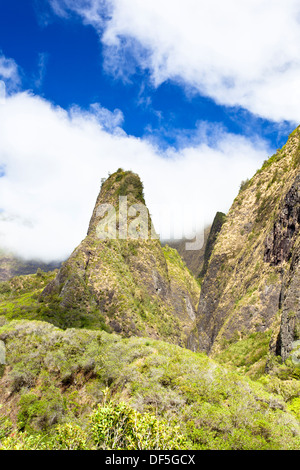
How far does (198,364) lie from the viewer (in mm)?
18922

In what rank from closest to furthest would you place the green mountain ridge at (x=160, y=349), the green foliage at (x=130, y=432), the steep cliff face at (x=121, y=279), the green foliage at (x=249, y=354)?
the green foliage at (x=130, y=432) → the green mountain ridge at (x=160, y=349) → the green foliage at (x=249, y=354) → the steep cliff face at (x=121, y=279)

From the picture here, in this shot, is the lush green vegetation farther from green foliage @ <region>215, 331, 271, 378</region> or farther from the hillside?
the hillside

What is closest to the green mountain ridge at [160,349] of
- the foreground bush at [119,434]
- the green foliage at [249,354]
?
the foreground bush at [119,434]

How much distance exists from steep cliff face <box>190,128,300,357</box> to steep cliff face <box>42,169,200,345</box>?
12.9 m

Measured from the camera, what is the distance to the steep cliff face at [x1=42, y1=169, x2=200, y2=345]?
5181 centimetres

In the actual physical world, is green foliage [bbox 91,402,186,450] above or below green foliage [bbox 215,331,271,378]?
above

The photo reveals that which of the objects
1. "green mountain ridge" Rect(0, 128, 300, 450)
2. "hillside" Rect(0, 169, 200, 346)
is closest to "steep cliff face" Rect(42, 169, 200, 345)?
"hillside" Rect(0, 169, 200, 346)

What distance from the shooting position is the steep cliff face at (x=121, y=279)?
5181cm

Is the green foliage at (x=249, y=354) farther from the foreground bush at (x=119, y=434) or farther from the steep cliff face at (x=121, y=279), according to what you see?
the steep cliff face at (x=121, y=279)

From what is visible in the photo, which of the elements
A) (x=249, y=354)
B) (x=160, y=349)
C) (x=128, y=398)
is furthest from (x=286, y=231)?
(x=128, y=398)

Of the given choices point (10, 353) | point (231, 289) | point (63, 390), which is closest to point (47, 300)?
point (10, 353)

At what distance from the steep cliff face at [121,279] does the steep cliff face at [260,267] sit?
1285 centimetres

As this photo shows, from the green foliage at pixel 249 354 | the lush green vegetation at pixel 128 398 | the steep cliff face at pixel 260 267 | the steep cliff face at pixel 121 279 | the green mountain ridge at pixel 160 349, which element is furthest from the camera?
the steep cliff face at pixel 121 279
